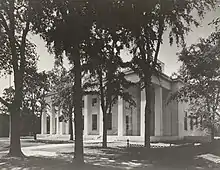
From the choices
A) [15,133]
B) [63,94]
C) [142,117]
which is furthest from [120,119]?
[15,133]

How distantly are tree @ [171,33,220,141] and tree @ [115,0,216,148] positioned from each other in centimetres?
305

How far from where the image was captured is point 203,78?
27.3 meters

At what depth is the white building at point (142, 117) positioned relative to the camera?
1607 inches

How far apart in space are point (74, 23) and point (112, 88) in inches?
474

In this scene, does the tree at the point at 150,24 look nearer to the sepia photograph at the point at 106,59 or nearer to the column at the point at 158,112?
the sepia photograph at the point at 106,59

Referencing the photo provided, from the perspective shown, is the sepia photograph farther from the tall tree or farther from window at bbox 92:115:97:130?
window at bbox 92:115:97:130

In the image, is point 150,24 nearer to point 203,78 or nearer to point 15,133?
point 15,133

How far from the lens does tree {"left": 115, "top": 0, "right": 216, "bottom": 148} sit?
13.8m

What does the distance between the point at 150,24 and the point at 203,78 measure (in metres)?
13.1

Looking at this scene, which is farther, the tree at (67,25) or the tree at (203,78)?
the tree at (203,78)

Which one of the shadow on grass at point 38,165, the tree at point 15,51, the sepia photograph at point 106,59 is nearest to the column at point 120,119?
the sepia photograph at point 106,59

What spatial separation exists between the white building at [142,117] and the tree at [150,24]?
1947cm

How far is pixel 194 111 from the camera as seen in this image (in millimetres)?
34594

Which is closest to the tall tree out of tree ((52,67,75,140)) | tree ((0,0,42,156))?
tree ((0,0,42,156))
